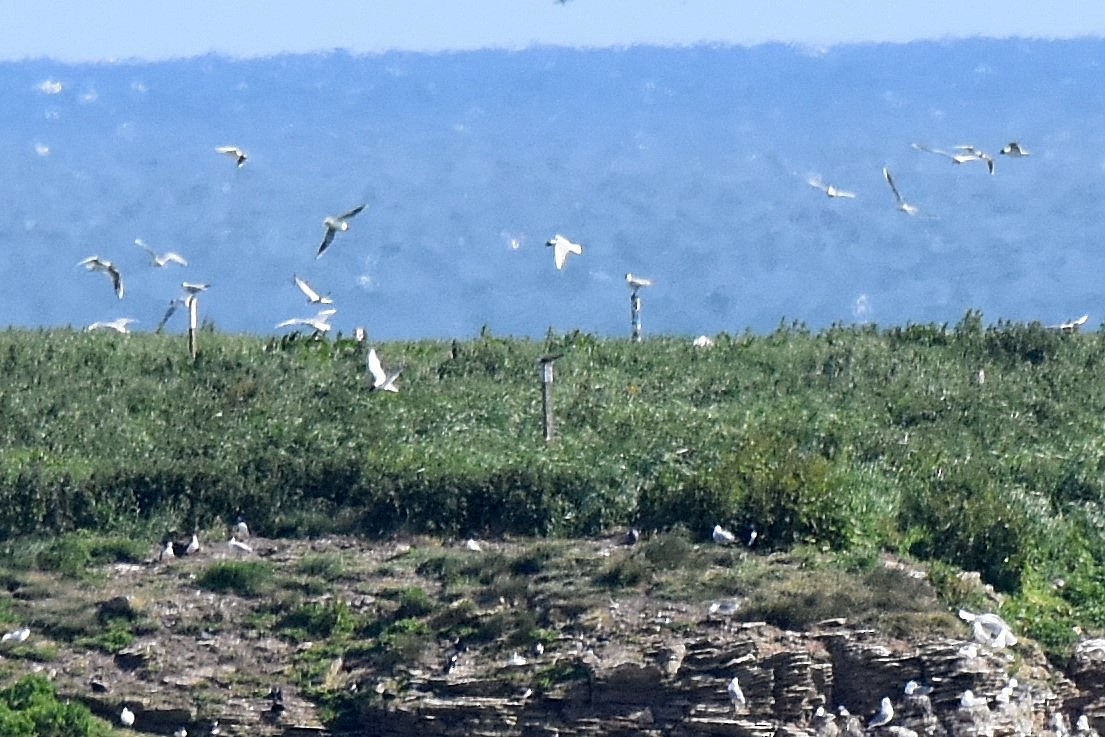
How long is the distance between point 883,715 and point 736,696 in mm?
962

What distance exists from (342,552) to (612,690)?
327 cm

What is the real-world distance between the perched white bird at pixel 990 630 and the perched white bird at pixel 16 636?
6.16m

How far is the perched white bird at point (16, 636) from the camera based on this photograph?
55.4 feet

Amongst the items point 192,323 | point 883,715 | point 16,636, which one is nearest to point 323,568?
point 16,636

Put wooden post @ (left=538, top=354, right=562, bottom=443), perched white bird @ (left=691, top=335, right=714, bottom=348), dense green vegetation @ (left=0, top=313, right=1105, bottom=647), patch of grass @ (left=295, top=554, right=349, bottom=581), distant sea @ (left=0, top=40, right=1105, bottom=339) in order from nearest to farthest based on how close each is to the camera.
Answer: patch of grass @ (left=295, top=554, right=349, bottom=581) → dense green vegetation @ (left=0, top=313, right=1105, bottom=647) → wooden post @ (left=538, top=354, right=562, bottom=443) → perched white bird @ (left=691, top=335, right=714, bottom=348) → distant sea @ (left=0, top=40, right=1105, bottom=339)

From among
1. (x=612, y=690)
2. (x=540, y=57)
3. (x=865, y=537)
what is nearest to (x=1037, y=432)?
(x=865, y=537)

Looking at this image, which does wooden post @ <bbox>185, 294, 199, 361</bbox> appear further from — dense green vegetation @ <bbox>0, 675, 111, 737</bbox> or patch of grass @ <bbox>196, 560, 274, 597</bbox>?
dense green vegetation @ <bbox>0, 675, 111, 737</bbox>

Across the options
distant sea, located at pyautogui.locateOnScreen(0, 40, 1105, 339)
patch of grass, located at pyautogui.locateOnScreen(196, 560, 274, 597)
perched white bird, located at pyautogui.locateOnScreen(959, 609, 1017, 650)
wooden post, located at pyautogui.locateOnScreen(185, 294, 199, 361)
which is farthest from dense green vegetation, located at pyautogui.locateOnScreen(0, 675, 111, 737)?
distant sea, located at pyautogui.locateOnScreen(0, 40, 1105, 339)

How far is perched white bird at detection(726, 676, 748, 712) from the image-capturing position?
1575cm

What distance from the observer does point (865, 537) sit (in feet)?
59.5

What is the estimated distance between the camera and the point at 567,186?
76.8 metres

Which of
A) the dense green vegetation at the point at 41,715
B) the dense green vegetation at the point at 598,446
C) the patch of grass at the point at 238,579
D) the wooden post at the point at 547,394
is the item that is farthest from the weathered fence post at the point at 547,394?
the dense green vegetation at the point at 41,715

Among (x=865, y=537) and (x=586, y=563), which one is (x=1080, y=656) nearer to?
(x=865, y=537)

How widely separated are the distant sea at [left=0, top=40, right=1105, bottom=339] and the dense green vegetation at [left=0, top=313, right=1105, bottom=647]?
3217cm
